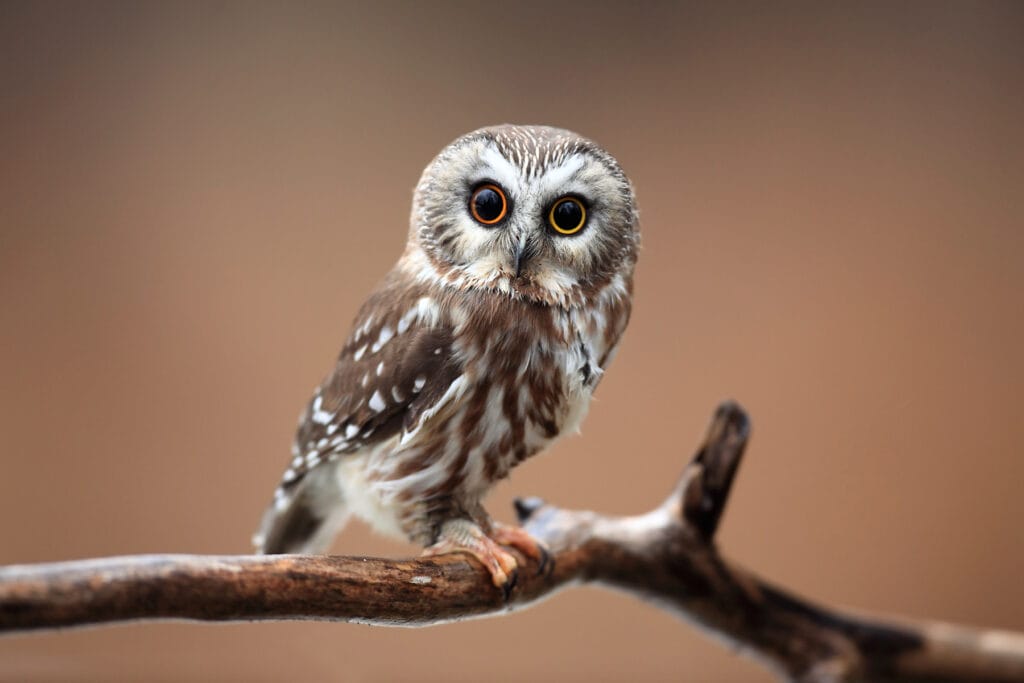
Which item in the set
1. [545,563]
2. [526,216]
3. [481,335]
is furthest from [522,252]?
[545,563]

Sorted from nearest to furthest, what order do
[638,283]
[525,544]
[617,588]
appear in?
[525,544]
[617,588]
[638,283]

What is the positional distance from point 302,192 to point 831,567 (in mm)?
2484

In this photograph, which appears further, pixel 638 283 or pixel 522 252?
pixel 638 283

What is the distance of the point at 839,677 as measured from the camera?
247cm

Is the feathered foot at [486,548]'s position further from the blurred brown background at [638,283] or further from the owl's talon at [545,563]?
the blurred brown background at [638,283]

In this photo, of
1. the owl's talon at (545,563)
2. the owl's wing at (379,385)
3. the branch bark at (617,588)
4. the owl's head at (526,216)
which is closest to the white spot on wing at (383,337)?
the owl's wing at (379,385)

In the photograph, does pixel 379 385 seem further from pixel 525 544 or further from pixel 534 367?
pixel 525 544

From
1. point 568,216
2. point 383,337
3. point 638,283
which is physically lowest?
point 383,337

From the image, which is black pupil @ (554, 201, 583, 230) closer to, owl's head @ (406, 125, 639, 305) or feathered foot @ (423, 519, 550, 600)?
owl's head @ (406, 125, 639, 305)

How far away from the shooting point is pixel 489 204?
167cm

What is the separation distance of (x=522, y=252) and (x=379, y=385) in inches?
16.6

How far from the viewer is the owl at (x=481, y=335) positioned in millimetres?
1667

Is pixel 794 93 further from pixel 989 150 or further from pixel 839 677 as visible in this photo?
pixel 839 677

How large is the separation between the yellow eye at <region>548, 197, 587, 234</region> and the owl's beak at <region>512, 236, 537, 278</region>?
0.19 feet
